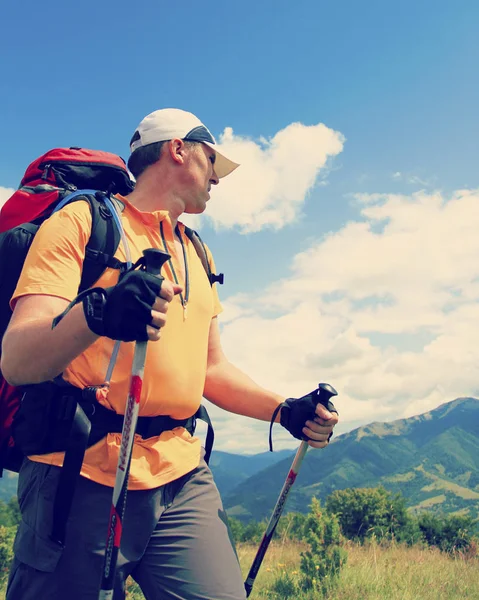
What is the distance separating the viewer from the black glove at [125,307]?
1920 millimetres

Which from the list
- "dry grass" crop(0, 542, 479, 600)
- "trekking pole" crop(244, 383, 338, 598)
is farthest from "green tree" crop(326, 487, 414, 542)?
"trekking pole" crop(244, 383, 338, 598)

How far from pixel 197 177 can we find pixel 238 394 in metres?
1.30

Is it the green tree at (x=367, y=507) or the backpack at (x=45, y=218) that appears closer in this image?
the backpack at (x=45, y=218)

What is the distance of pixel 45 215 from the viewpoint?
2633mm

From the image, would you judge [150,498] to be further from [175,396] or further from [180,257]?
[180,257]

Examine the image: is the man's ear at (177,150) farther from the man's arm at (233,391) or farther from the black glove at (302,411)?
the black glove at (302,411)

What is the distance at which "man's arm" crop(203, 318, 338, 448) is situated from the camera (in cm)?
319

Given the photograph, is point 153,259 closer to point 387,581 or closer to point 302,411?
point 302,411

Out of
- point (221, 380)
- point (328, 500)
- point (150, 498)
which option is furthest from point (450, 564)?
point (328, 500)

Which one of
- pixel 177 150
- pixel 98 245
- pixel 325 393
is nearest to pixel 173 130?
pixel 177 150

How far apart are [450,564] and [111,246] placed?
8170 mm

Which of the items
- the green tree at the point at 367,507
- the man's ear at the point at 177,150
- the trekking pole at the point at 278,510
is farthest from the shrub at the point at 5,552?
the green tree at the point at 367,507

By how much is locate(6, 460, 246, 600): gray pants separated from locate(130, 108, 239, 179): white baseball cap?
187cm

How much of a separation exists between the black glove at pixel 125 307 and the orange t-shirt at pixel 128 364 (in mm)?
349
